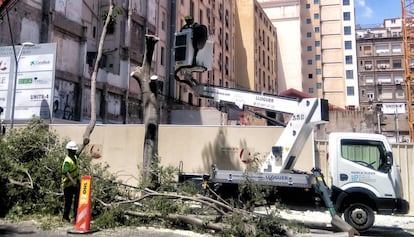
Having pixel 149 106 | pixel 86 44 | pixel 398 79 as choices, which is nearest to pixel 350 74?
pixel 398 79

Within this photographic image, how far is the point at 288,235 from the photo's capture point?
28.5 feet

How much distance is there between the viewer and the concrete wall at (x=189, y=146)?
16.4 m

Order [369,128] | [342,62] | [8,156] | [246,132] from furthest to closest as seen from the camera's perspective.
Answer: [342,62], [369,128], [246,132], [8,156]

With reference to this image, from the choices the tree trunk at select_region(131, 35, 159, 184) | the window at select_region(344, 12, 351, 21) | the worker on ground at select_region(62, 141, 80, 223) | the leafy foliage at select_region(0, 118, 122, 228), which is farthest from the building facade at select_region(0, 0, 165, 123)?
the window at select_region(344, 12, 351, 21)

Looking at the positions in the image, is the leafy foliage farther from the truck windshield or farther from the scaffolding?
the scaffolding

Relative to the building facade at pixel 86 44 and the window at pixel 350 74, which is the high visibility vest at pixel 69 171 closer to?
the building facade at pixel 86 44

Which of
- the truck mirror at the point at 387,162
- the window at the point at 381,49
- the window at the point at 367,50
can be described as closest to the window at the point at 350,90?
the window at the point at 367,50

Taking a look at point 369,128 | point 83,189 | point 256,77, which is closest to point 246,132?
point 83,189

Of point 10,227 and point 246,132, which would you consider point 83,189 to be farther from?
point 246,132

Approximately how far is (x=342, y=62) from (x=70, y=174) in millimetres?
83963

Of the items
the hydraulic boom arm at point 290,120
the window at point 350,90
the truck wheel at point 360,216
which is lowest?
the truck wheel at point 360,216

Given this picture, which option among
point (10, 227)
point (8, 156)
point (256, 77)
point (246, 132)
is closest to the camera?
point (10, 227)

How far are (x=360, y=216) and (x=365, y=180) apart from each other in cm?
95

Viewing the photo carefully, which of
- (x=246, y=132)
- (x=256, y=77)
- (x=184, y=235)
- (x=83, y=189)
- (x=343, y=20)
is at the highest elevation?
(x=343, y=20)
